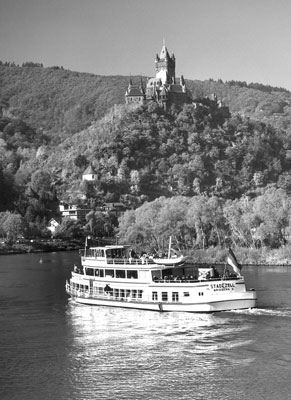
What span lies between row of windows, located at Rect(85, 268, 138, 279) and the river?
3.43 meters

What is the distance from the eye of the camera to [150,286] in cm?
7106

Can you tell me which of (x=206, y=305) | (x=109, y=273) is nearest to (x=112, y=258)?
(x=109, y=273)

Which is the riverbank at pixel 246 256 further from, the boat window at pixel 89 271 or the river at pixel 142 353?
the boat window at pixel 89 271

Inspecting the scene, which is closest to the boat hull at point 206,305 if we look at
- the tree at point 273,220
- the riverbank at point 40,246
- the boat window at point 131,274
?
the boat window at point 131,274

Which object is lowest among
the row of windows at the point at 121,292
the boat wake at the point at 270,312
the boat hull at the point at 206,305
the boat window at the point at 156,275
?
the boat wake at the point at 270,312

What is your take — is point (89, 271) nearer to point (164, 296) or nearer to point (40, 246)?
point (164, 296)

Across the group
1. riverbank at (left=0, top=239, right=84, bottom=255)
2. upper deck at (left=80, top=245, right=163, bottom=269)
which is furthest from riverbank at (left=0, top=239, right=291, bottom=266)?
riverbank at (left=0, top=239, right=84, bottom=255)

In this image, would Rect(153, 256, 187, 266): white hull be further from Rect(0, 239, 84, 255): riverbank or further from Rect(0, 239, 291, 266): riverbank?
Rect(0, 239, 84, 255): riverbank

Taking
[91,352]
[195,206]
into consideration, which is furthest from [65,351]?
[195,206]

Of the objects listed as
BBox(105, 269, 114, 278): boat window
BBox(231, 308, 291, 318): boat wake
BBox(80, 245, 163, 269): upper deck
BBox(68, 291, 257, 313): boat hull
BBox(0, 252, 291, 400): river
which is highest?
BBox(80, 245, 163, 269): upper deck

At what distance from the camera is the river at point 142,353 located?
156 ft

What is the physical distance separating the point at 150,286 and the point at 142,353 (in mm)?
16196

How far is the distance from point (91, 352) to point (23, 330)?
9627 mm

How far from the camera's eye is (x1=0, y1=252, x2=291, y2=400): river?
4747 centimetres
